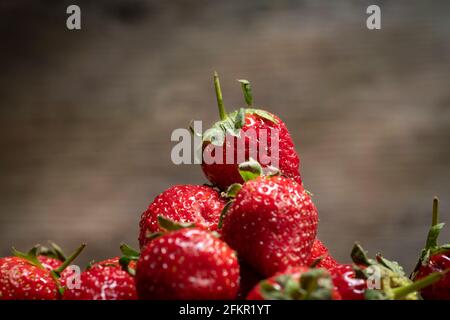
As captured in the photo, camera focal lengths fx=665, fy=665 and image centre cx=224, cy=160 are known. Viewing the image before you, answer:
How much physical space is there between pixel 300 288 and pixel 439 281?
0.77 feet

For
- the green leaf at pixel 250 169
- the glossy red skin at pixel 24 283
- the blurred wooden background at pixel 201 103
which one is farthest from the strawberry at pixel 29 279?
the blurred wooden background at pixel 201 103

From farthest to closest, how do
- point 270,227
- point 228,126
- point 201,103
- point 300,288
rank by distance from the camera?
1. point 201,103
2. point 228,126
3. point 270,227
4. point 300,288

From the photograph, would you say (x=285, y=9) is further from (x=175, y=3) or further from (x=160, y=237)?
(x=160, y=237)

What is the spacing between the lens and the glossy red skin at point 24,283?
2.16 feet

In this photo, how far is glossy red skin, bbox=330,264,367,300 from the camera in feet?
1.93

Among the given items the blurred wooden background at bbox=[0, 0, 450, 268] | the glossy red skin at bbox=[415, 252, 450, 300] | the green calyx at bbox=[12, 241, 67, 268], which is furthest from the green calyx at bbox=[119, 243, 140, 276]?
the blurred wooden background at bbox=[0, 0, 450, 268]

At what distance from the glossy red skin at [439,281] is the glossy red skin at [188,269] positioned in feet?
0.81

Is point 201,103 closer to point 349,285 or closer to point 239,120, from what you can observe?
point 239,120

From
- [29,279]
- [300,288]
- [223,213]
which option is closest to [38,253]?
[29,279]

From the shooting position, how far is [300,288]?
0.53 metres

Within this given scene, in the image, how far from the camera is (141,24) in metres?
2.23

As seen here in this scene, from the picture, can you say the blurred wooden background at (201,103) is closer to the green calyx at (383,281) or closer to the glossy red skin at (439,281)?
the glossy red skin at (439,281)

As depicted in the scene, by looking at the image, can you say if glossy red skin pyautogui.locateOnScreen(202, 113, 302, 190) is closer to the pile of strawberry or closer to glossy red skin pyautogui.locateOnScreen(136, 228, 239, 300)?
the pile of strawberry

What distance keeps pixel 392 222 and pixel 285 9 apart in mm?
787
